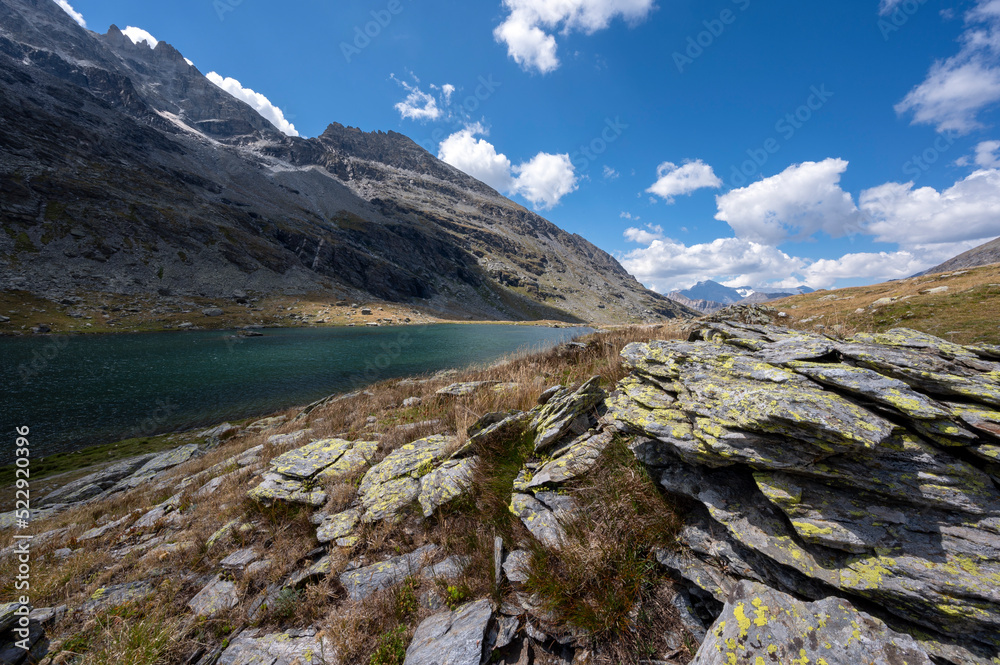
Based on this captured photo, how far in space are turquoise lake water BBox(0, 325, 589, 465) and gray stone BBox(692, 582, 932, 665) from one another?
500 inches

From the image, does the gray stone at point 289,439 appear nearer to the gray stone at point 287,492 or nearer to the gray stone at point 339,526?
the gray stone at point 287,492

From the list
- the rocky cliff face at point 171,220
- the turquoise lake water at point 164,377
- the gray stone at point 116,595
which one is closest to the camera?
the gray stone at point 116,595

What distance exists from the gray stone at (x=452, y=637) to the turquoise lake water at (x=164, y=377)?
12.0 m

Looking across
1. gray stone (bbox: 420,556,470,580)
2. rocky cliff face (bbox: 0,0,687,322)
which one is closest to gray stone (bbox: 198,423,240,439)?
gray stone (bbox: 420,556,470,580)

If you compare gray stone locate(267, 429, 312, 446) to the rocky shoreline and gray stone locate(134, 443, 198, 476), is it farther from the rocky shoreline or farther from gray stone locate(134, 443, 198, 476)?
gray stone locate(134, 443, 198, 476)

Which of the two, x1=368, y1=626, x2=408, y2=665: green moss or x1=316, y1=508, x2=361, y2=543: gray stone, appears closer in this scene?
x1=368, y1=626, x2=408, y2=665: green moss

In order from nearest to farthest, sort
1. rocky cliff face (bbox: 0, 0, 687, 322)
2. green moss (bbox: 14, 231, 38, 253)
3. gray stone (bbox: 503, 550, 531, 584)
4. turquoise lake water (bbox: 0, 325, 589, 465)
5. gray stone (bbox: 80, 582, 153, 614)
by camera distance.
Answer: gray stone (bbox: 503, 550, 531, 584) → gray stone (bbox: 80, 582, 153, 614) → turquoise lake water (bbox: 0, 325, 589, 465) → green moss (bbox: 14, 231, 38, 253) → rocky cliff face (bbox: 0, 0, 687, 322)

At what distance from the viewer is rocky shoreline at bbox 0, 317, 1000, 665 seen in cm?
A: 282

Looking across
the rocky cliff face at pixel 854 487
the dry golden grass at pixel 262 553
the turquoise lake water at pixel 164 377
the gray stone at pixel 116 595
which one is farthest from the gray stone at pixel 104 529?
the rocky cliff face at pixel 854 487

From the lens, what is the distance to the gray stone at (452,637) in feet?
11.3

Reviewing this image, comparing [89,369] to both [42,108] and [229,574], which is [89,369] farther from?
[42,108]

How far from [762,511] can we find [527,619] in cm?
287

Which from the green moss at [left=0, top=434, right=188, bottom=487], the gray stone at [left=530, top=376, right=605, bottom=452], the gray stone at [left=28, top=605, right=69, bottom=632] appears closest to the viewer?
the gray stone at [left=28, top=605, right=69, bottom=632]

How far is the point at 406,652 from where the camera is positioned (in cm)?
375
